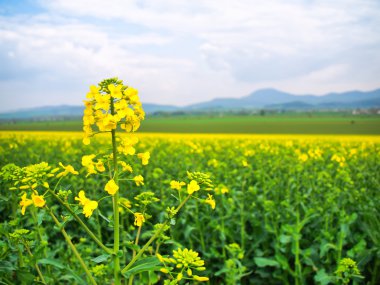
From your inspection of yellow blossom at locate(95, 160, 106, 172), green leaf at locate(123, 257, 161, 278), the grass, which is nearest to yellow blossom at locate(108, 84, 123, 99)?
yellow blossom at locate(95, 160, 106, 172)

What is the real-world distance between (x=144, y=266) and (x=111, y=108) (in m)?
0.79

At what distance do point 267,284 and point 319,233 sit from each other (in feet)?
3.49

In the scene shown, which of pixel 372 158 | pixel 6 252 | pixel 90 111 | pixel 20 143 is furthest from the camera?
pixel 20 143

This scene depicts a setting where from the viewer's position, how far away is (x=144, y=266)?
1.56 metres

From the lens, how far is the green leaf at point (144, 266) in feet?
5.05

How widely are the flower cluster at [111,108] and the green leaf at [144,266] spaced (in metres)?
0.65

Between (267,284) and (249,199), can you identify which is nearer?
(267,284)

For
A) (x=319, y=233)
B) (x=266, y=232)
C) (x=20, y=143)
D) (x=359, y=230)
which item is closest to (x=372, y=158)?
(x=359, y=230)

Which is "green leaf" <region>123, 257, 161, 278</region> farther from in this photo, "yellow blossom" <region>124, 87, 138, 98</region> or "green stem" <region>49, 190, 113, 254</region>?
"yellow blossom" <region>124, 87, 138, 98</region>

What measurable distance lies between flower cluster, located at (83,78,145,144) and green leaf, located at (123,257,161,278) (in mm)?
654

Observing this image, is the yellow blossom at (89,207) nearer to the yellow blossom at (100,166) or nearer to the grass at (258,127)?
the yellow blossom at (100,166)

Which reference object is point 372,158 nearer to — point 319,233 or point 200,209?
point 319,233

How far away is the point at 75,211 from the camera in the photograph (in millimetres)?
1646

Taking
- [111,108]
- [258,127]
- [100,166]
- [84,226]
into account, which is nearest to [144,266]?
[84,226]
